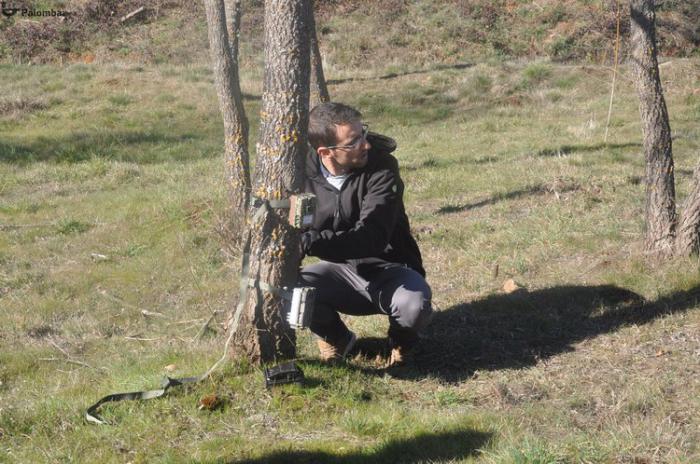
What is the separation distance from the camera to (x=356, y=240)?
459 cm

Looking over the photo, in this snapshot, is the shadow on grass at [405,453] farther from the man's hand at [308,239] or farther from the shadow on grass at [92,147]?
the shadow on grass at [92,147]

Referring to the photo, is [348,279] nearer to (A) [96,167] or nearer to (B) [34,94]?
(A) [96,167]

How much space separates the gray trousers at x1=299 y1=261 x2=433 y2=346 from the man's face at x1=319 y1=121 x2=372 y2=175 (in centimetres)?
69

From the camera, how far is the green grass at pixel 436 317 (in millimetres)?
3902

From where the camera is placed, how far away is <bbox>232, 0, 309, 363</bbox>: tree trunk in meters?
4.29

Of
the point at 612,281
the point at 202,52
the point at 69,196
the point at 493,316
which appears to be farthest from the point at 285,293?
the point at 202,52

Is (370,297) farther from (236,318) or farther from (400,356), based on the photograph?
(236,318)

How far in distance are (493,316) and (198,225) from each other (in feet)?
15.8

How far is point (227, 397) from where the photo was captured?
14.0ft

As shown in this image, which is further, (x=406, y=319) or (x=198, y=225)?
(x=198, y=225)

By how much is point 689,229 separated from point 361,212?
2897mm

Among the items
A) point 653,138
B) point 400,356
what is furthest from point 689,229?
point 400,356

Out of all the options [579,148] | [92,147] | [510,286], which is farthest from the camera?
[92,147]

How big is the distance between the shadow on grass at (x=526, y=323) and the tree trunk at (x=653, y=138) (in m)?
0.65
